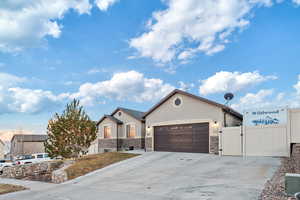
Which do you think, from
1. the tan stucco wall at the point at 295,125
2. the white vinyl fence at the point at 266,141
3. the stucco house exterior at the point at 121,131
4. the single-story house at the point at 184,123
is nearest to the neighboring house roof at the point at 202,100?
the single-story house at the point at 184,123

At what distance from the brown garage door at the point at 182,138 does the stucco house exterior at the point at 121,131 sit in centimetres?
363

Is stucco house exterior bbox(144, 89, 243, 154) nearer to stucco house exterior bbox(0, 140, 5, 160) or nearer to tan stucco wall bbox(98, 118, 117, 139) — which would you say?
tan stucco wall bbox(98, 118, 117, 139)

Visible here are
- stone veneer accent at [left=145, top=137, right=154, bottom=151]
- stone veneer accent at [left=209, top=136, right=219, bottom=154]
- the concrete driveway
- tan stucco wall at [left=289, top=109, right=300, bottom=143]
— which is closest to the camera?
the concrete driveway

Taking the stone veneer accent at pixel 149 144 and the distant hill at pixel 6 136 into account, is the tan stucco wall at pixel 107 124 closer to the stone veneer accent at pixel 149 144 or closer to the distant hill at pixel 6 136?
the stone veneer accent at pixel 149 144

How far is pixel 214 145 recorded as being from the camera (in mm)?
18328

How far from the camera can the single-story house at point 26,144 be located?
4653 cm

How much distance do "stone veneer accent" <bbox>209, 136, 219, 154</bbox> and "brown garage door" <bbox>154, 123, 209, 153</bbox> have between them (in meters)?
0.39

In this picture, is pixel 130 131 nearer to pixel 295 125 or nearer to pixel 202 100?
pixel 202 100

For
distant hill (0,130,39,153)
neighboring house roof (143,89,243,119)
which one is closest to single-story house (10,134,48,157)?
distant hill (0,130,39,153)

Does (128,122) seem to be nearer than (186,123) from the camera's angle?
No

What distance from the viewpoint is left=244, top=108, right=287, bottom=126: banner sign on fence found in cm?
1577

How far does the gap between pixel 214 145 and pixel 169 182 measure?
8785mm

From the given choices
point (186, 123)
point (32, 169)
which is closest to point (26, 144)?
point (32, 169)

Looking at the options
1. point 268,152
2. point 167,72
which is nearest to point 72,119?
point 167,72
